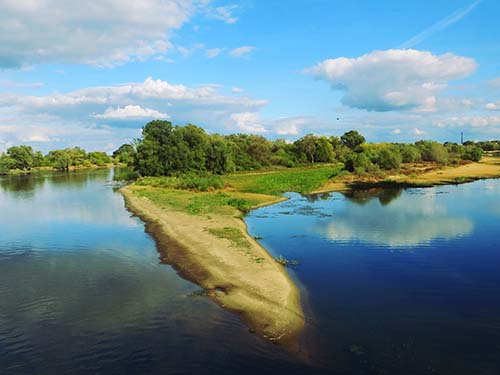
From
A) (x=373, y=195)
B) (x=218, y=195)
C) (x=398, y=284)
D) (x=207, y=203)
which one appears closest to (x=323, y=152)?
(x=373, y=195)

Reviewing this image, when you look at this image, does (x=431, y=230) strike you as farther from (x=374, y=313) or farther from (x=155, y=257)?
(x=155, y=257)

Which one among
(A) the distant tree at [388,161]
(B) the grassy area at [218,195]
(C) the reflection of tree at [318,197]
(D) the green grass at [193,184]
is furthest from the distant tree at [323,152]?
(C) the reflection of tree at [318,197]

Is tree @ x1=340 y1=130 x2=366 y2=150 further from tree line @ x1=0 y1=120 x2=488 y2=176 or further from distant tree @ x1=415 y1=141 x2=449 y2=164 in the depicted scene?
distant tree @ x1=415 y1=141 x2=449 y2=164

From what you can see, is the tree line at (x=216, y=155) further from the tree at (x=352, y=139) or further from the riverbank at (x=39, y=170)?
the riverbank at (x=39, y=170)

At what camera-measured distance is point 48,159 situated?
17425cm

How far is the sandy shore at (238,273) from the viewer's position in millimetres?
14641

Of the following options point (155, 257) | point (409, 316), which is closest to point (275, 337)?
point (409, 316)

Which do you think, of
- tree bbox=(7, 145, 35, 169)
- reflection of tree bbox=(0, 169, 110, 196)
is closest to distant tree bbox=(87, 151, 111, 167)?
tree bbox=(7, 145, 35, 169)

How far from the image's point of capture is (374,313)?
50.1 ft

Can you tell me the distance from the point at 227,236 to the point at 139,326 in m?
13.5

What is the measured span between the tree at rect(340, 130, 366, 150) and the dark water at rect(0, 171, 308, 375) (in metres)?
140

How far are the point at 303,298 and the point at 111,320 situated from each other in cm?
852

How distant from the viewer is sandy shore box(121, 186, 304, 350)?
1464 centimetres

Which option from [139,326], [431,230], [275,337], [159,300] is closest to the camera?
[275,337]
